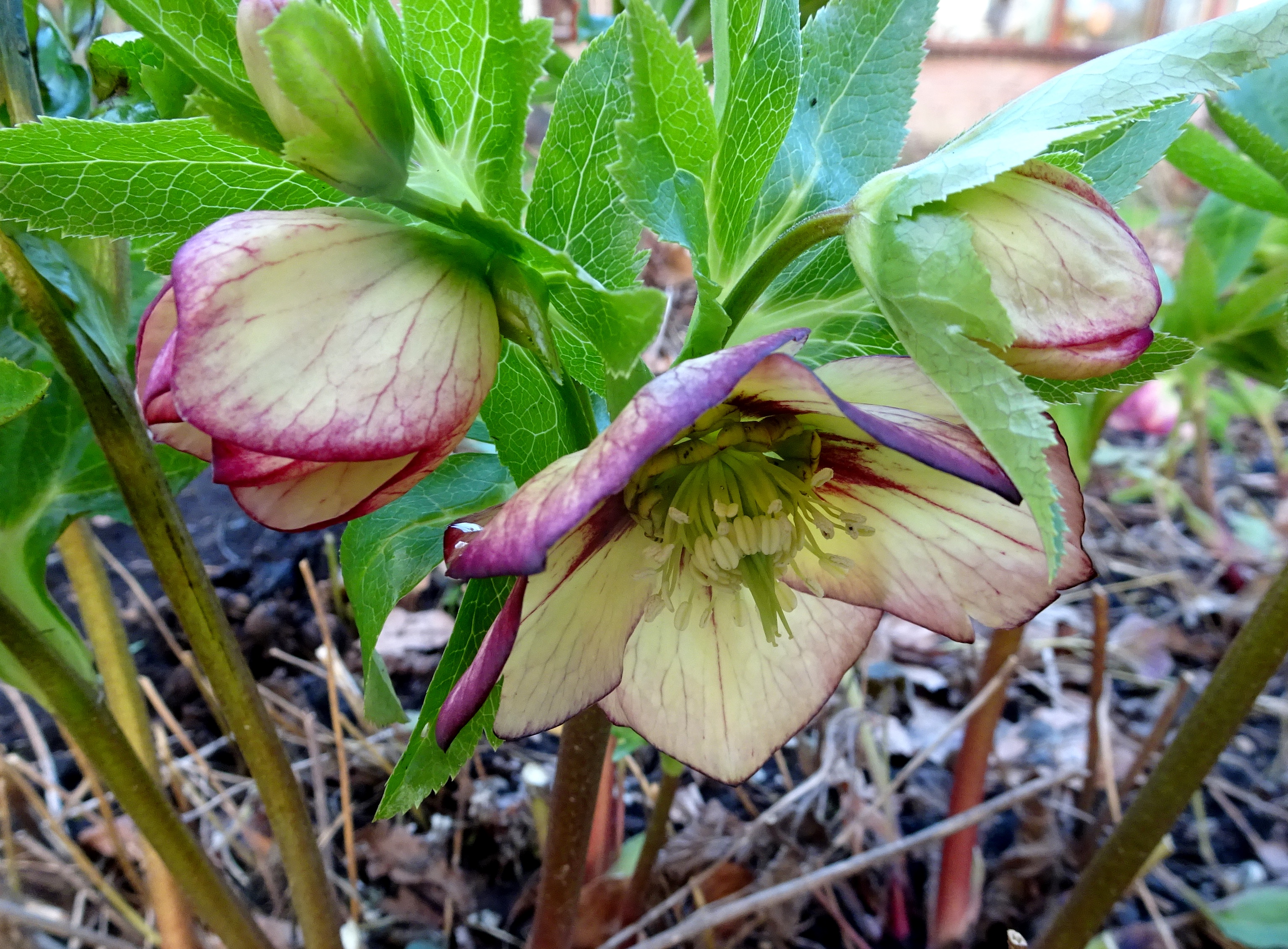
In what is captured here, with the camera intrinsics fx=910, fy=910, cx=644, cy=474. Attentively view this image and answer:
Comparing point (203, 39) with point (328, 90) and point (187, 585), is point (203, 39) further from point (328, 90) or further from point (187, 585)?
point (187, 585)

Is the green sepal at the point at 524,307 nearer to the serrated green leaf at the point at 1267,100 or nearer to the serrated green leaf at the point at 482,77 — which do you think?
the serrated green leaf at the point at 482,77

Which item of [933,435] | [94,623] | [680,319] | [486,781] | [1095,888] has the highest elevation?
[933,435]

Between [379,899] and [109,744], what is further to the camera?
[379,899]

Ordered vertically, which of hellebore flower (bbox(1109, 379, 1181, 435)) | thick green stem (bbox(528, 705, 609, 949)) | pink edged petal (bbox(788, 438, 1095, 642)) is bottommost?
hellebore flower (bbox(1109, 379, 1181, 435))

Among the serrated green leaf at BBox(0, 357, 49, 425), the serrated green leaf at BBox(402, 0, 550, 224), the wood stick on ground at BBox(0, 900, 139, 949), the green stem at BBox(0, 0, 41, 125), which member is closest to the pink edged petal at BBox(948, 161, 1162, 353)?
the serrated green leaf at BBox(402, 0, 550, 224)

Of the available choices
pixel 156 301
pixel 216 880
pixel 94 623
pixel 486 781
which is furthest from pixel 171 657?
pixel 156 301

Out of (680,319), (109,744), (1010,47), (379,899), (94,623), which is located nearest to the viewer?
(109,744)

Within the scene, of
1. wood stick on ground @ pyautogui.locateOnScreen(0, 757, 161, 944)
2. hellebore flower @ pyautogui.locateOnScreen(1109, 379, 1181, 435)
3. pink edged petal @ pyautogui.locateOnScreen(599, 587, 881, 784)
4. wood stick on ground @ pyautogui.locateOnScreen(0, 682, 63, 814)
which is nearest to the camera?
pink edged petal @ pyautogui.locateOnScreen(599, 587, 881, 784)

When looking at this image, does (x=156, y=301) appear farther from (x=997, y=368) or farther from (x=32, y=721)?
(x=32, y=721)

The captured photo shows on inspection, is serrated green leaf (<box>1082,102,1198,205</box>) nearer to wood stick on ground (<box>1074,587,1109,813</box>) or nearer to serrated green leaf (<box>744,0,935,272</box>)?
serrated green leaf (<box>744,0,935,272</box>)
